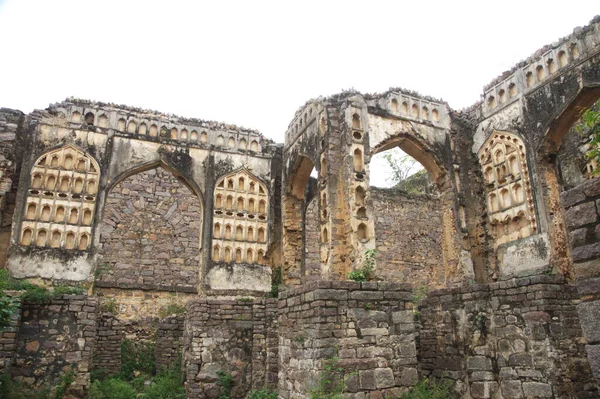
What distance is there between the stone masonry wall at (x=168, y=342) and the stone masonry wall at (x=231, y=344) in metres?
2.65

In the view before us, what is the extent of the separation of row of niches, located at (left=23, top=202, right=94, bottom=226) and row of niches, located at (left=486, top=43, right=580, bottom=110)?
8.89 m

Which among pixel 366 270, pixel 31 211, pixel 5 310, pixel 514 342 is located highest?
pixel 31 211

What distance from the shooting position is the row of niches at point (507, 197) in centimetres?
963

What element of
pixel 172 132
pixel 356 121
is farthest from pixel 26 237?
pixel 356 121

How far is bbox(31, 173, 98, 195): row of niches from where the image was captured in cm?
1050

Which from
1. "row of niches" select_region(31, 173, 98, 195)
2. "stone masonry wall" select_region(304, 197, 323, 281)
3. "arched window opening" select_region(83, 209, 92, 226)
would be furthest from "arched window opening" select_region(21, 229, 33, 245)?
"stone masonry wall" select_region(304, 197, 323, 281)

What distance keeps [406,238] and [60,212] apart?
1233cm

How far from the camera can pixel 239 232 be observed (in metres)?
11.6

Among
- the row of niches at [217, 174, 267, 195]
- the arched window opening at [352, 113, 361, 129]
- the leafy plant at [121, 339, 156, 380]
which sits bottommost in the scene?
the leafy plant at [121, 339, 156, 380]

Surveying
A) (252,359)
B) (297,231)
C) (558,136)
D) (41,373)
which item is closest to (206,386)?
(252,359)

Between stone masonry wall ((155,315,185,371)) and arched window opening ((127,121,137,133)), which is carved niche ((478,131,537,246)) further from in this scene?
stone masonry wall ((155,315,185,371))

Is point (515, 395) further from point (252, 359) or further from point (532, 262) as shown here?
point (252, 359)

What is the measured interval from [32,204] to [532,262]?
32.3ft

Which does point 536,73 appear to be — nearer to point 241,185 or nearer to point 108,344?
point 241,185
